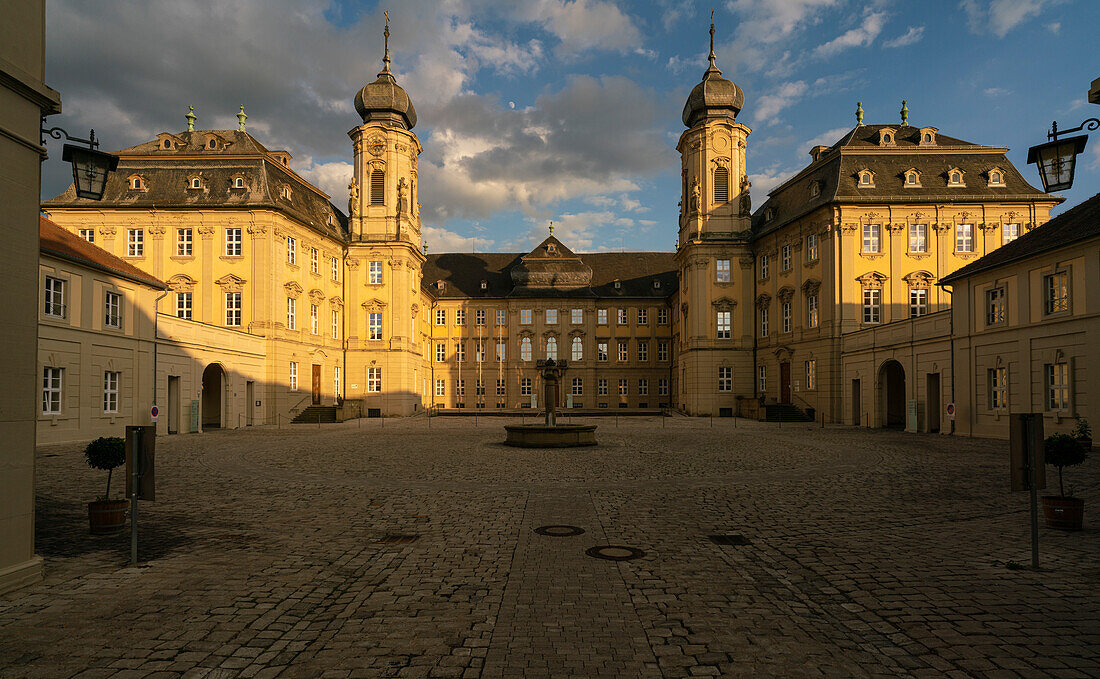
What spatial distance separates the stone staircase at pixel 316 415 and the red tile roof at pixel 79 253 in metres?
15.5

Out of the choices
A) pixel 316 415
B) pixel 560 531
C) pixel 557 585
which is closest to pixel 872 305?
pixel 560 531

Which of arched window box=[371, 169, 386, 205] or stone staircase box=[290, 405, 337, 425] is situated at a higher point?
arched window box=[371, 169, 386, 205]

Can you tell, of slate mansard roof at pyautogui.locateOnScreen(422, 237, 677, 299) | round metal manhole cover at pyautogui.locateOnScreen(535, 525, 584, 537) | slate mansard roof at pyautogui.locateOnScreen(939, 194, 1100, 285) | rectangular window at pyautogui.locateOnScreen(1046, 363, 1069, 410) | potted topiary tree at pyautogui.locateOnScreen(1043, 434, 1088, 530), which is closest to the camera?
round metal manhole cover at pyautogui.locateOnScreen(535, 525, 584, 537)

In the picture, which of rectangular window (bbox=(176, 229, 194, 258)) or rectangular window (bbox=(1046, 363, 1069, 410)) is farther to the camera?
rectangular window (bbox=(176, 229, 194, 258))

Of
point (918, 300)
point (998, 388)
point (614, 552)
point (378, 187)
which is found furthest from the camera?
point (378, 187)

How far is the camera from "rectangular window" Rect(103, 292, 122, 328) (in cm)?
2609

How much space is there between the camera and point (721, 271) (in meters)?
49.6

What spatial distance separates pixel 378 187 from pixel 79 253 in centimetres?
2824

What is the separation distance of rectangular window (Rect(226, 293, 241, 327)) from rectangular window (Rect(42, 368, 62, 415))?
57.2 ft

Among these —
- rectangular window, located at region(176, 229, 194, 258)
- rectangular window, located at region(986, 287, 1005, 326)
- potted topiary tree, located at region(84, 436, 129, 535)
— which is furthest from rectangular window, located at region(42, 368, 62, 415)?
rectangular window, located at region(986, 287, 1005, 326)

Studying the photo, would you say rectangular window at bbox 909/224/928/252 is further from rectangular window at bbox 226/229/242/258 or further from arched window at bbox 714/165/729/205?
rectangular window at bbox 226/229/242/258

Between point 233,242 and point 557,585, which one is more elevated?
point 233,242

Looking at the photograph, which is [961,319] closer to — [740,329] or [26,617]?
[740,329]

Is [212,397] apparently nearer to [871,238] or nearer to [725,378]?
[725,378]
